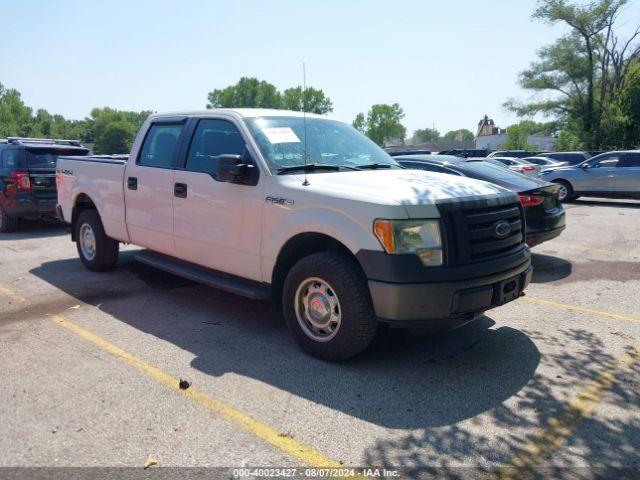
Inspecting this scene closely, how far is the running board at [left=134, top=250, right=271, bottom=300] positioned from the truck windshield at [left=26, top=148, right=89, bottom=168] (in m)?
5.61

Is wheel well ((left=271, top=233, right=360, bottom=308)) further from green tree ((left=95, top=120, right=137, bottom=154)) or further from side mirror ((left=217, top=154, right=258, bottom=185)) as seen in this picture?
green tree ((left=95, top=120, right=137, bottom=154))

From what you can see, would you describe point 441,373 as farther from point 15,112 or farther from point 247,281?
point 15,112

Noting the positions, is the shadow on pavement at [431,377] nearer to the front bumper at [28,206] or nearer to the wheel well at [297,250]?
the wheel well at [297,250]

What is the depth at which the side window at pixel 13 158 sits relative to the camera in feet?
34.0

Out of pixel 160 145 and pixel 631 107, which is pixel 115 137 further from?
pixel 160 145

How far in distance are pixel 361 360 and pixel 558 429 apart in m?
1.53

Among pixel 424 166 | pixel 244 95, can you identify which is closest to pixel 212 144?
pixel 424 166

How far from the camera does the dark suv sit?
10.3m

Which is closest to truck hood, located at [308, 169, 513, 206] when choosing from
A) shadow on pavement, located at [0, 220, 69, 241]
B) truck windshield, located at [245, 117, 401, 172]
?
truck windshield, located at [245, 117, 401, 172]

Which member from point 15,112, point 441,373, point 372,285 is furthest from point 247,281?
point 15,112

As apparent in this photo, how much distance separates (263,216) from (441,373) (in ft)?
6.33

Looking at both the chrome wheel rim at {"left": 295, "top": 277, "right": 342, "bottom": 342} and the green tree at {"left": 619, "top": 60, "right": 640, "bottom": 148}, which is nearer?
the chrome wheel rim at {"left": 295, "top": 277, "right": 342, "bottom": 342}

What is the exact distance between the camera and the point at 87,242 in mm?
7359

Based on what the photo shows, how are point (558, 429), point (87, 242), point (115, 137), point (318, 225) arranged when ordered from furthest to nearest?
point (115, 137), point (87, 242), point (318, 225), point (558, 429)
